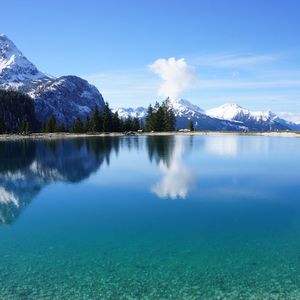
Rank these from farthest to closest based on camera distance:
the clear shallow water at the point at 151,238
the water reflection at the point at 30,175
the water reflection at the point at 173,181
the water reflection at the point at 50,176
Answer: the water reflection at the point at 173,181
the water reflection at the point at 50,176
the water reflection at the point at 30,175
the clear shallow water at the point at 151,238

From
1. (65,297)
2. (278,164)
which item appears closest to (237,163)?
Result: (278,164)

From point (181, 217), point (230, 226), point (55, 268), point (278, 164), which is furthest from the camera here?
point (278, 164)

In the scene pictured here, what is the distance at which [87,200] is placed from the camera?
30.8 metres

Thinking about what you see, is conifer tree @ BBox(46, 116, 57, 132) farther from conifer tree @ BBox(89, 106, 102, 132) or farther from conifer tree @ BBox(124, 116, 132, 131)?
conifer tree @ BBox(124, 116, 132, 131)

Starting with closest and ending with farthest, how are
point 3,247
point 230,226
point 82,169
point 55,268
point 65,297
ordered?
point 65,297 → point 55,268 → point 3,247 → point 230,226 → point 82,169

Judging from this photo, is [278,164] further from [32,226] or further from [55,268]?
[55,268]

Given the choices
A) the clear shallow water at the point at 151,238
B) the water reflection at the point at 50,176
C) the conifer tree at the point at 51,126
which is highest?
the conifer tree at the point at 51,126

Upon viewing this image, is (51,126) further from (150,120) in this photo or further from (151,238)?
(151,238)

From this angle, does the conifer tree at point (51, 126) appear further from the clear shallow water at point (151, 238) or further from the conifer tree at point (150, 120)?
the clear shallow water at point (151, 238)

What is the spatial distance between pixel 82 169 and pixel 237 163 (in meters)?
23.1

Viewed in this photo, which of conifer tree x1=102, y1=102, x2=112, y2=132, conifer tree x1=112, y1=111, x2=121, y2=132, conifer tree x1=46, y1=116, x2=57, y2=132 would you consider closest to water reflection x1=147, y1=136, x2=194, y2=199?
conifer tree x1=102, y1=102, x2=112, y2=132

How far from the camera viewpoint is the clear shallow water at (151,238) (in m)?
14.9

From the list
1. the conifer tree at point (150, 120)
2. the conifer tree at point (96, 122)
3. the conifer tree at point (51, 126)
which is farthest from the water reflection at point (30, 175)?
the conifer tree at point (51, 126)

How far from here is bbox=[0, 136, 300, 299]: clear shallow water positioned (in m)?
14.9
